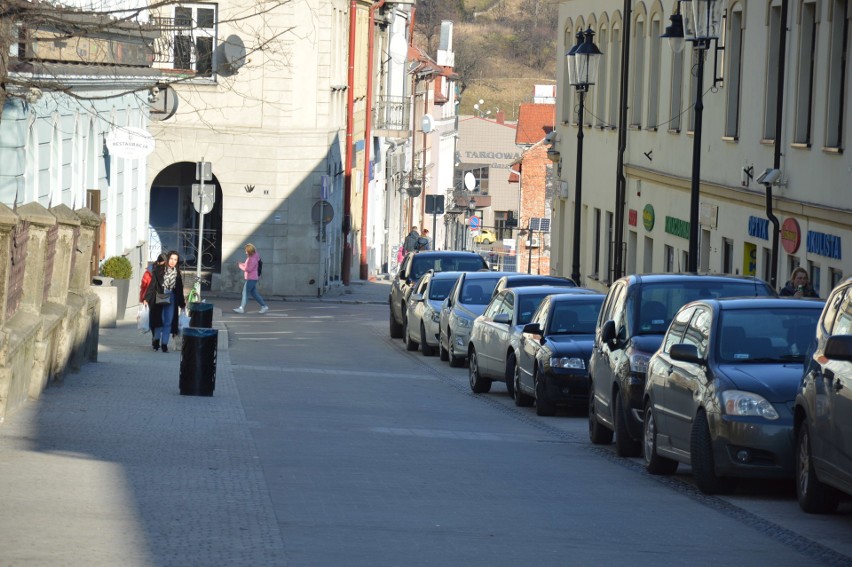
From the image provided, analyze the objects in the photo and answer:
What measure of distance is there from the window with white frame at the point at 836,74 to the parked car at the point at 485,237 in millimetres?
78235

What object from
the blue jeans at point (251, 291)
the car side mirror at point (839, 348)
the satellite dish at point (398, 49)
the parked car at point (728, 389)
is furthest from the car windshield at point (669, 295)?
the satellite dish at point (398, 49)

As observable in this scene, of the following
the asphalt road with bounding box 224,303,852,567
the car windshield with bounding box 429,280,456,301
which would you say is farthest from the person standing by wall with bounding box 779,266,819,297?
the car windshield with bounding box 429,280,456,301

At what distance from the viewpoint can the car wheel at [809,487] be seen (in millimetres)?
10414

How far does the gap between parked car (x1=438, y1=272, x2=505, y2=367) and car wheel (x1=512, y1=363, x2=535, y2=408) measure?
5.76 meters

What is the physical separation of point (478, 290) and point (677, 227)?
6.17 m

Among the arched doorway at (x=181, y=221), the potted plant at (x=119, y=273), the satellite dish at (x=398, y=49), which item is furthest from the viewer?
the satellite dish at (x=398, y=49)

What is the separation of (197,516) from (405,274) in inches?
1006

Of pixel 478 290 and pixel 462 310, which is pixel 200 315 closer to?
pixel 462 310

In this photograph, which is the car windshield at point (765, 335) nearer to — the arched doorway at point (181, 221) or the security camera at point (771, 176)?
the security camera at point (771, 176)

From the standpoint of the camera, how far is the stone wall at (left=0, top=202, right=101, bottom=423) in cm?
1426

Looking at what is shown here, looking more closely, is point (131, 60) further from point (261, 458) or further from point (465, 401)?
point (261, 458)

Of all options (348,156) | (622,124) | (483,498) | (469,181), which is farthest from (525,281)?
(469,181)

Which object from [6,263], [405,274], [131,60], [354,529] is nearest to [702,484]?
[354,529]

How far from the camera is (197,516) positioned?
9539mm
